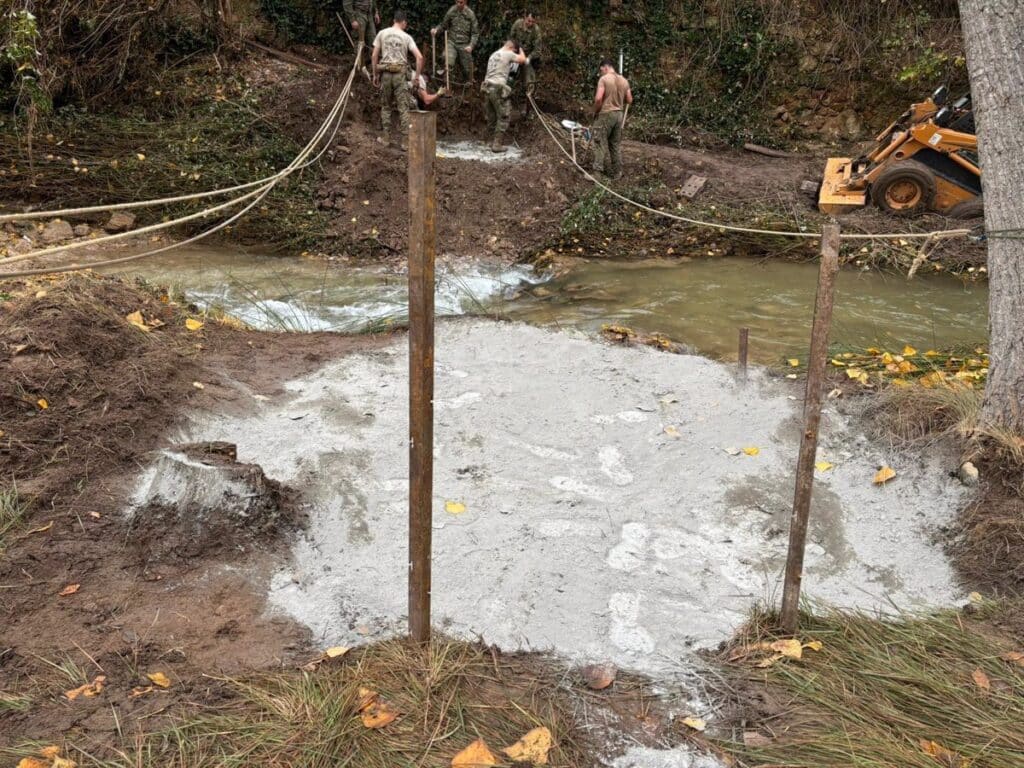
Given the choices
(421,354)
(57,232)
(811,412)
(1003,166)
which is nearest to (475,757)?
(421,354)

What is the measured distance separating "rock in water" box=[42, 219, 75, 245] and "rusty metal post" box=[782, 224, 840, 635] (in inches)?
390

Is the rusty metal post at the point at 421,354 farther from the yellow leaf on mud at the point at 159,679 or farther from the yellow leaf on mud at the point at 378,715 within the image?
the yellow leaf on mud at the point at 159,679

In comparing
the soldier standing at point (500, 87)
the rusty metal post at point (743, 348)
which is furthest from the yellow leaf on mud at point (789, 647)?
the soldier standing at point (500, 87)

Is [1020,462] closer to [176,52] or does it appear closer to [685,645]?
[685,645]

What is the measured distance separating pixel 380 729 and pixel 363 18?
14.5m

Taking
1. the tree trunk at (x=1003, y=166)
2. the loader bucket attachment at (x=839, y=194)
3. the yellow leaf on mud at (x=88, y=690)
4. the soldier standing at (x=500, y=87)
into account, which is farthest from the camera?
the soldier standing at (x=500, y=87)

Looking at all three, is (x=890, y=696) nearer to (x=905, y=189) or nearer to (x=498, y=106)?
(x=905, y=189)

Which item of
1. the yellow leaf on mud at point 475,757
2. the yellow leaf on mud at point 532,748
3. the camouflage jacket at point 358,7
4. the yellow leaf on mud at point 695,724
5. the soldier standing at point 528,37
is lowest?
the yellow leaf on mud at point 695,724

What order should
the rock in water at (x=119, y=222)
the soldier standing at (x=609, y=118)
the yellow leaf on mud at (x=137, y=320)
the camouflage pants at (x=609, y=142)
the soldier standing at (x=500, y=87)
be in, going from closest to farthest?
the yellow leaf on mud at (x=137, y=320), the rock in water at (x=119, y=222), the soldier standing at (x=609, y=118), the camouflage pants at (x=609, y=142), the soldier standing at (x=500, y=87)

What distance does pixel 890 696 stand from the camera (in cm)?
306

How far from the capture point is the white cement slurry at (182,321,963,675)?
150 inches

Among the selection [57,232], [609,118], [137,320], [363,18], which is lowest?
[137,320]

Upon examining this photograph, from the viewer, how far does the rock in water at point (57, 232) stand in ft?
33.6

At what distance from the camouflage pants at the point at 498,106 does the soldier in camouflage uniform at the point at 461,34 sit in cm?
107
